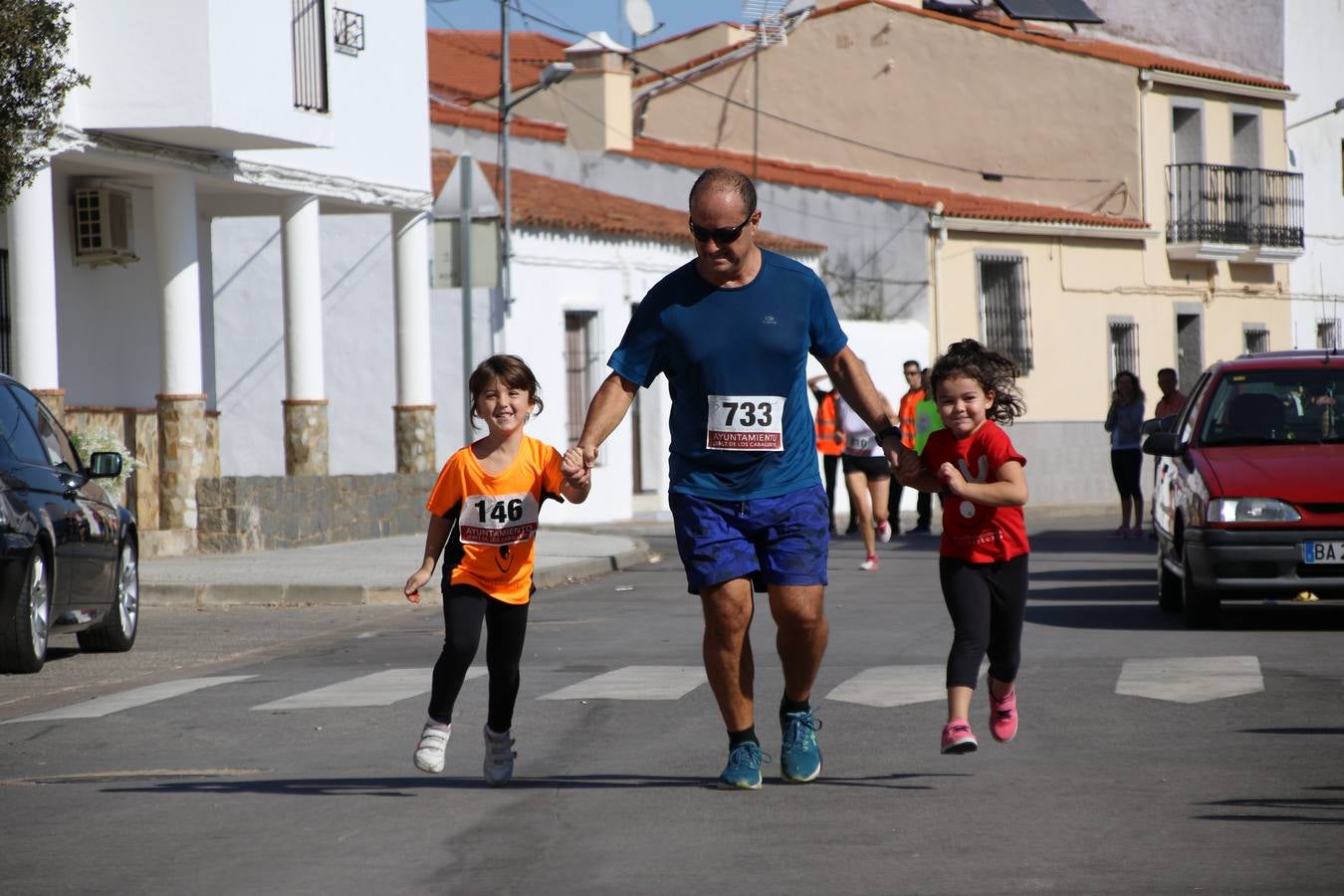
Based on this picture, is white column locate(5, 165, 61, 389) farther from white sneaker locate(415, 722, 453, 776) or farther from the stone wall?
white sneaker locate(415, 722, 453, 776)

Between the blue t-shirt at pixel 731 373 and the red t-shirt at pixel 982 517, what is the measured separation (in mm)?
658

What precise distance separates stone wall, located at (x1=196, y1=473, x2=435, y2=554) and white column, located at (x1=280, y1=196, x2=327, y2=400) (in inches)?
43.9

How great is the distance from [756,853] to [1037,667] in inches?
200

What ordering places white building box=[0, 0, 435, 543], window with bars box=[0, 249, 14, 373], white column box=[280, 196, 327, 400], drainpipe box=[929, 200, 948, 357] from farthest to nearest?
drainpipe box=[929, 200, 948, 357] → white column box=[280, 196, 327, 400] → window with bars box=[0, 249, 14, 373] → white building box=[0, 0, 435, 543]

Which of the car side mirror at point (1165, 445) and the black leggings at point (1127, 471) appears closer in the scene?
the car side mirror at point (1165, 445)

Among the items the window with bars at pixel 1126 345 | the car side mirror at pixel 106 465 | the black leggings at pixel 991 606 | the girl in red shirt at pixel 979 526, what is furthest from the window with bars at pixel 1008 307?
the black leggings at pixel 991 606

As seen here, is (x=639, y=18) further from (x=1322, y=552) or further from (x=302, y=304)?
(x=1322, y=552)

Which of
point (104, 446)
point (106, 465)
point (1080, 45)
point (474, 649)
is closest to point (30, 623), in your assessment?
point (106, 465)

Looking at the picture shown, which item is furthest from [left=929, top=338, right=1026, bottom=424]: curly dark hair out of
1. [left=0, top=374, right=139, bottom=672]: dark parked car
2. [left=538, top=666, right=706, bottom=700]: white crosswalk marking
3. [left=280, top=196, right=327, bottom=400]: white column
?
[left=280, top=196, right=327, bottom=400]: white column

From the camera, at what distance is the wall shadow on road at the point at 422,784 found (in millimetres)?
7215

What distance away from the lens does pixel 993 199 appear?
40.0 m

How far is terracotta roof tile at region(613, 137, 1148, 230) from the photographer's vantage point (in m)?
36.6

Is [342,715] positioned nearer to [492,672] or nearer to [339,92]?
[492,672]

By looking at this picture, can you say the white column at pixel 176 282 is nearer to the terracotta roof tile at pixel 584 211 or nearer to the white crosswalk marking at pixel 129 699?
the terracotta roof tile at pixel 584 211
